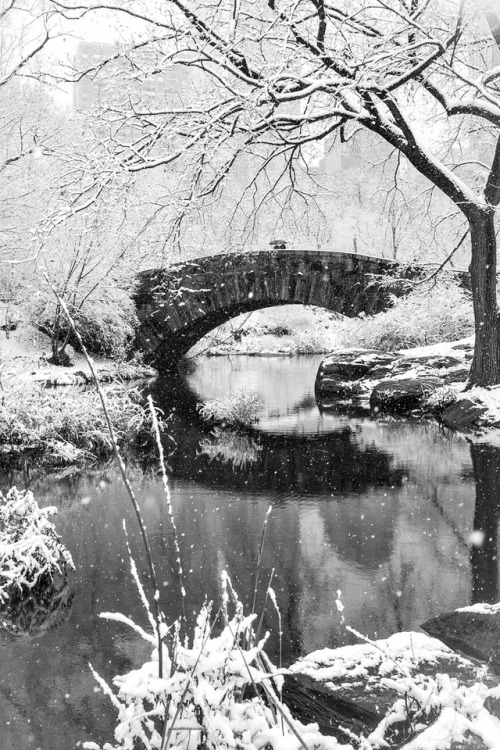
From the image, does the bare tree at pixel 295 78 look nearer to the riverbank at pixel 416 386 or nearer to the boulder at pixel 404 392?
the riverbank at pixel 416 386

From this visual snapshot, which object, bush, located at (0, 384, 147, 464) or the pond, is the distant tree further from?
the pond

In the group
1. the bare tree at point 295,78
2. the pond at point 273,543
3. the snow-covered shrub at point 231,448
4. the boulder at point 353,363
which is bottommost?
the pond at point 273,543

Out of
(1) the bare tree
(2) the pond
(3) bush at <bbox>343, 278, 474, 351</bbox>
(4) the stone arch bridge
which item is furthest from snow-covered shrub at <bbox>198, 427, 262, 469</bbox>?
(4) the stone arch bridge

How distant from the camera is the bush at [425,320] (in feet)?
58.7

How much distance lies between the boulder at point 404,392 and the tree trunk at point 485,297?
6.19ft

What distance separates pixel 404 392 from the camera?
44.1 ft

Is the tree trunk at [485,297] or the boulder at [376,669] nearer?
the boulder at [376,669]

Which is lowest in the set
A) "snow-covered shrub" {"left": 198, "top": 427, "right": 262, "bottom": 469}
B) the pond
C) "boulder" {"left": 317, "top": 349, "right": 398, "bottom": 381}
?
the pond

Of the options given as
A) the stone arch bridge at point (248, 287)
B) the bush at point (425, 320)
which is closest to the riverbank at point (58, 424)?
the stone arch bridge at point (248, 287)

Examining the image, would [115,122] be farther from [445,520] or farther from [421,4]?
[445,520]

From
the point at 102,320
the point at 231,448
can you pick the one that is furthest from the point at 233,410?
the point at 102,320

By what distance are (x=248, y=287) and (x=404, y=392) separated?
839cm

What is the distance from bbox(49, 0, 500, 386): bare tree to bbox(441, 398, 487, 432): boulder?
47 centimetres

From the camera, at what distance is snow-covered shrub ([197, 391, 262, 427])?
1205cm
